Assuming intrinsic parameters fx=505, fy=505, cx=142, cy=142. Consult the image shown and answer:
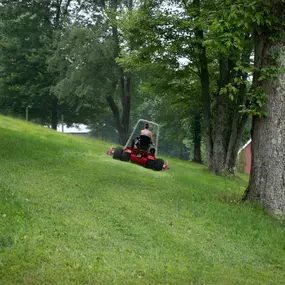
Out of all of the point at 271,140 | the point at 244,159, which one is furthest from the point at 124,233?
the point at 244,159

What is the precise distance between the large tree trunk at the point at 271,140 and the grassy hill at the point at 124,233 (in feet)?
1.38

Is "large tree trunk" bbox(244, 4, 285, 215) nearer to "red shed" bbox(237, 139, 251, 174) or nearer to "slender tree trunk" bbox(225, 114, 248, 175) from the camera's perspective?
"slender tree trunk" bbox(225, 114, 248, 175)

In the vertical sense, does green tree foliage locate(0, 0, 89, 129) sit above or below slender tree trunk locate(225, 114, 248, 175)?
above

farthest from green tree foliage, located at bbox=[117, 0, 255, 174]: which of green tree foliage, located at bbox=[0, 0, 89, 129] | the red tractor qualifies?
green tree foliage, located at bbox=[0, 0, 89, 129]

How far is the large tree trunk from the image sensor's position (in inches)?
431

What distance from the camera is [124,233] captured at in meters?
7.70

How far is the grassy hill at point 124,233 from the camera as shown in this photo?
595 cm

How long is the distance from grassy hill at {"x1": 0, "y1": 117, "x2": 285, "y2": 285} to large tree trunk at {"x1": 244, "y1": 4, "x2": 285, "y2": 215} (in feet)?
1.38

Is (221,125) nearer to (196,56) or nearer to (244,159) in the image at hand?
(196,56)

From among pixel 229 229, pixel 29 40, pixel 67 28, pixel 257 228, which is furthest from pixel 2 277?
pixel 29 40

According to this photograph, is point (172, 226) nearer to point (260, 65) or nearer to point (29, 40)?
point (260, 65)

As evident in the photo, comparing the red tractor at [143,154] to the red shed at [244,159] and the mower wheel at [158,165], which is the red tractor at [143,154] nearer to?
the mower wheel at [158,165]

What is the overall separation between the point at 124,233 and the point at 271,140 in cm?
483

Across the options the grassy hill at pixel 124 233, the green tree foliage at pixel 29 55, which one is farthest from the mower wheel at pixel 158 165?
the green tree foliage at pixel 29 55
